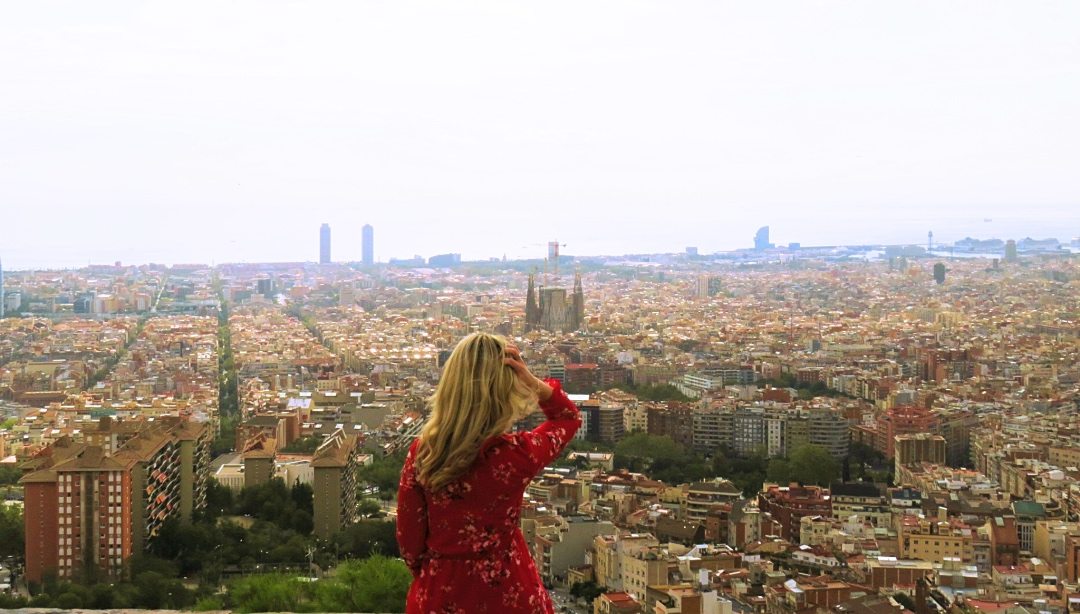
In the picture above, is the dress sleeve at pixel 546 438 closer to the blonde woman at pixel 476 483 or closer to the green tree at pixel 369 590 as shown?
the blonde woman at pixel 476 483

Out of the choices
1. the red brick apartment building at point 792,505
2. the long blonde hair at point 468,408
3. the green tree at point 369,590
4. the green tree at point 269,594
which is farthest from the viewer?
the red brick apartment building at point 792,505

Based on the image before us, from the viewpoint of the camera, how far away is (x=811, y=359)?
2044cm

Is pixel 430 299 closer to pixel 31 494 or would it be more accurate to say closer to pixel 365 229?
pixel 365 229

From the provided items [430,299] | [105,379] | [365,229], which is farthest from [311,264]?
[105,379]

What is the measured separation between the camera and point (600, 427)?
13.4m

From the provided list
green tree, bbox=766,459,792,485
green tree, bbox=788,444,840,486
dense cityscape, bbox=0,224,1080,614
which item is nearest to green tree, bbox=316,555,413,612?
dense cityscape, bbox=0,224,1080,614

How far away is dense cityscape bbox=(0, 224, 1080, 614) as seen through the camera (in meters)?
6.63

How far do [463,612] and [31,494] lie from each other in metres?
6.31

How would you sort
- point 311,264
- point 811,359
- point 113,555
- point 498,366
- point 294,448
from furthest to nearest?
point 311,264 → point 811,359 → point 294,448 → point 113,555 → point 498,366

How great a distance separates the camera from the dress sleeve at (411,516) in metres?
1.12

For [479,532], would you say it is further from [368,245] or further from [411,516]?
[368,245]

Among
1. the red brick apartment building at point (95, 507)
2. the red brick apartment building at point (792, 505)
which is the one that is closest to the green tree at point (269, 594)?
the red brick apartment building at point (95, 507)

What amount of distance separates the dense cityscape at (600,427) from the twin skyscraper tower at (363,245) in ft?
0.29

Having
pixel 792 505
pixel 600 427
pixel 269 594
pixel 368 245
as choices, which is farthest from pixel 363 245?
pixel 269 594
